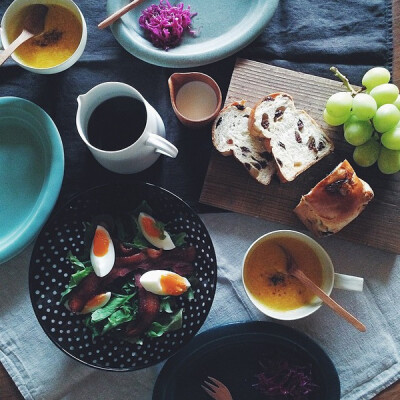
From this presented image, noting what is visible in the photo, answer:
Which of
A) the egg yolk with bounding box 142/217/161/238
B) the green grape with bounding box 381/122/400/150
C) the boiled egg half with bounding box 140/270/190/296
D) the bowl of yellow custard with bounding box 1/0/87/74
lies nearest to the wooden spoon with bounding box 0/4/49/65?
the bowl of yellow custard with bounding box 1/0/87/74

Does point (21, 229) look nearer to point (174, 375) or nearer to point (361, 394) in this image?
point (174, 375)

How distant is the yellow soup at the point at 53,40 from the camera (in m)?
1.21

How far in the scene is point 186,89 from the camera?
4.05ft

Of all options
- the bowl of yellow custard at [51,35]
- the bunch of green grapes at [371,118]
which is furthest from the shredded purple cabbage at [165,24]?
the bunch of green grapes at [371,118]

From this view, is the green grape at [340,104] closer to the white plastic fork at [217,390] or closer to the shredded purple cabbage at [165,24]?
the shredded purple cabbage at [165,24]

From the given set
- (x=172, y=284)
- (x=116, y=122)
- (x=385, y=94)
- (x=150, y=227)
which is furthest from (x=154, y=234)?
(x=385, y=94)

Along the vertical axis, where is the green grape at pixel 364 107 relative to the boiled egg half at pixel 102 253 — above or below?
above

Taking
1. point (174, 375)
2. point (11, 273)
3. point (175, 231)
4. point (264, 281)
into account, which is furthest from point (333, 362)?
point (11, 273)

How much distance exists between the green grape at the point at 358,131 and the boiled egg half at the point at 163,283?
487mm

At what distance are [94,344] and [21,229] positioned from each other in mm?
310

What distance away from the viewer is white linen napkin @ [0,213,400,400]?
1227mm

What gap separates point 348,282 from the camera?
3.81 feet

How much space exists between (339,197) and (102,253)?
533 millimetres

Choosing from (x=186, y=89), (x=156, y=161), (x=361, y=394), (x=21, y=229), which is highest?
(x=186, y=89)
